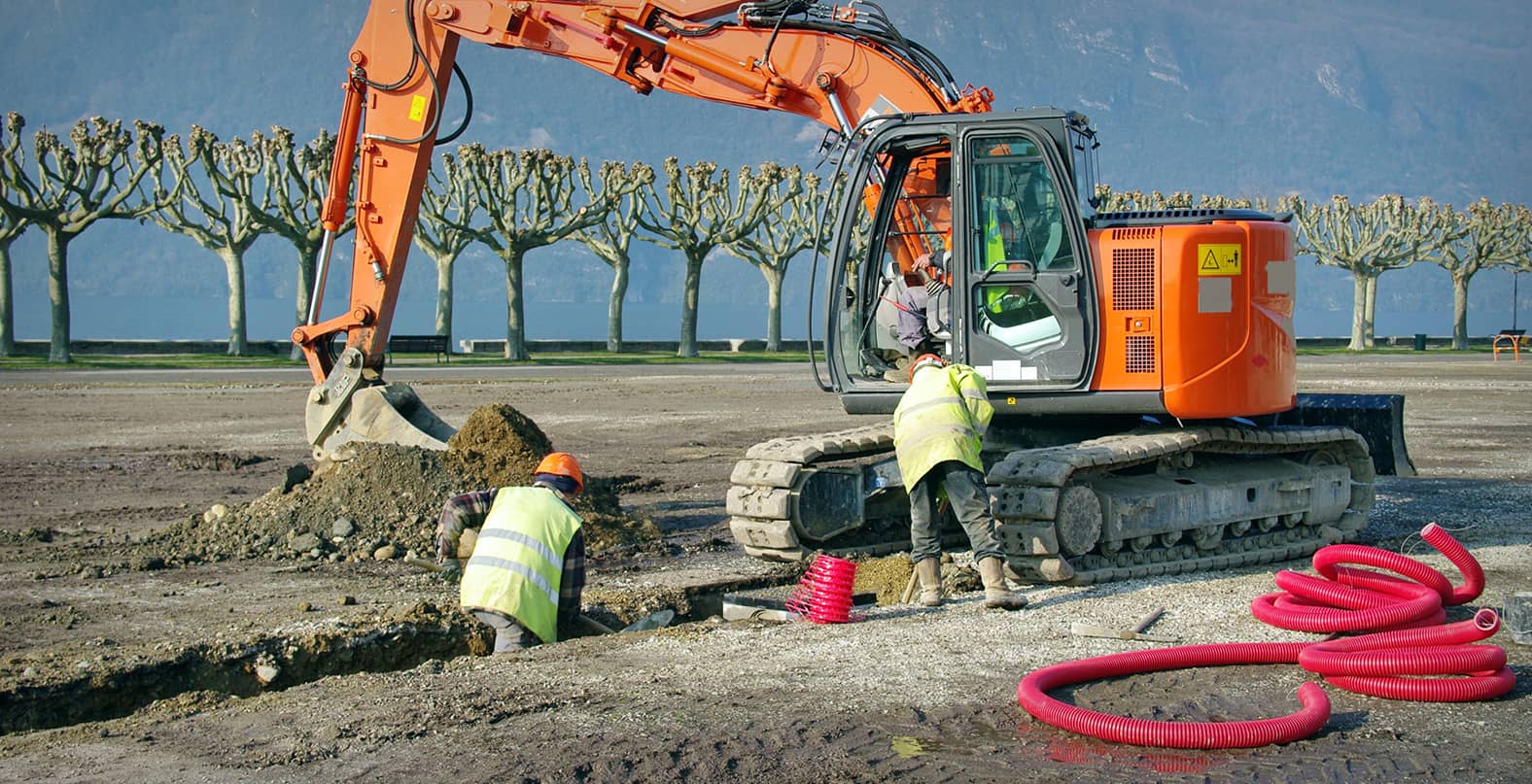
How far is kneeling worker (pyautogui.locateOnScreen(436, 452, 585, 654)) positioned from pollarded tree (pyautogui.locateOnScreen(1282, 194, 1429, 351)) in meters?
56.5

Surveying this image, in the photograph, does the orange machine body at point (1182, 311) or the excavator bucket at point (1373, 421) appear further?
the excavator bucket at point (1373, 421)

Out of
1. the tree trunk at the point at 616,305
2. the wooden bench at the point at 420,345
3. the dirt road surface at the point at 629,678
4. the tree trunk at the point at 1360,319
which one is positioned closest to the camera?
the dirt road surface at the point at 629,678

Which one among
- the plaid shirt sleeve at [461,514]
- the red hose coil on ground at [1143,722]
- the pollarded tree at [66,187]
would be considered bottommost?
the red hose coil on ground at [1143,722]

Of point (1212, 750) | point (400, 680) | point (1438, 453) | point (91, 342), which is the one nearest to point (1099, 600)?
point (1212, 750)

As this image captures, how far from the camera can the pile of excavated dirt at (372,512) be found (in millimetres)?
11555

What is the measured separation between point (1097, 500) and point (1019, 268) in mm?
1644

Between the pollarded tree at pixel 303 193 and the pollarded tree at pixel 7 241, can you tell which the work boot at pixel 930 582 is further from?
the pollarded tree at pixel 7 241

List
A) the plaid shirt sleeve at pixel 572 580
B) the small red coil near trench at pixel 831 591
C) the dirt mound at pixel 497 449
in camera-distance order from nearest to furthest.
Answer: the plaid shirt sleeve at pixel 572 580 < the small red coil near trench at pixel 831 591 < the dirt mound at pixel 497 449

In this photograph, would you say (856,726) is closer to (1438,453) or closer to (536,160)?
(1438,453)

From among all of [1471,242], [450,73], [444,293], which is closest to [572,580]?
[450,73]

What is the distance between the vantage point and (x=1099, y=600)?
9188mm

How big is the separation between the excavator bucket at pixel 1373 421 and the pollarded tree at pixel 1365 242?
49972 millimetres

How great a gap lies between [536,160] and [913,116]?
118 feet

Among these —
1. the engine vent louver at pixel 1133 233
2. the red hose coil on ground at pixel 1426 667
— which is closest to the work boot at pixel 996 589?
the red hose coil on ground at pixel 1426 667
